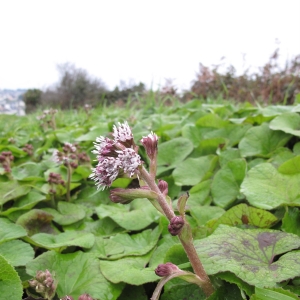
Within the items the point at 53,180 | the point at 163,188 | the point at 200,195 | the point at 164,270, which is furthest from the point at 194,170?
the point at 164,270

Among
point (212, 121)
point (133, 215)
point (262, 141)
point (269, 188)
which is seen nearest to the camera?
point (269, 188)

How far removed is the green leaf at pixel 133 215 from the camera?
168 centimetres

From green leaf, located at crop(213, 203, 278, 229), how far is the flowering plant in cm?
37

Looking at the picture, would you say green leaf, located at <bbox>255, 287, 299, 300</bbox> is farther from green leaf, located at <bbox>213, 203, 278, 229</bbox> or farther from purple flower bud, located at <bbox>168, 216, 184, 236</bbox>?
green leaf, located at <bbox>213, 203, 278, 229</bbox>

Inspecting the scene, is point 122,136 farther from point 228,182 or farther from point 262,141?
point 262,141

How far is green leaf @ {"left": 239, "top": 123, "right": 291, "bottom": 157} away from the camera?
212 cm

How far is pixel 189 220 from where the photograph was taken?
158cm

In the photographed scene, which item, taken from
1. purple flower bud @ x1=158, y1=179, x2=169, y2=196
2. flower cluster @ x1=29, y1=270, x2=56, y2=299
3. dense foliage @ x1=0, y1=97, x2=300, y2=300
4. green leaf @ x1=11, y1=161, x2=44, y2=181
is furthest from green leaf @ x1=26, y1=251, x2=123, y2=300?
green leaf @ x1=11, y1=161, x2=44, y2=181

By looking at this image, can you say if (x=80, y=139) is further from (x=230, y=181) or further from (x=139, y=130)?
(x=230, y=181)

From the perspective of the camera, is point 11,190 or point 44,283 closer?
point 44,283

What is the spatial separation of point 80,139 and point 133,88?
930cm

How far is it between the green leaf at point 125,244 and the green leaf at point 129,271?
0.04 meters

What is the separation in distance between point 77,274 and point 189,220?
577 millimetres

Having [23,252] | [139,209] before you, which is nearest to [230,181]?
[139,209]
